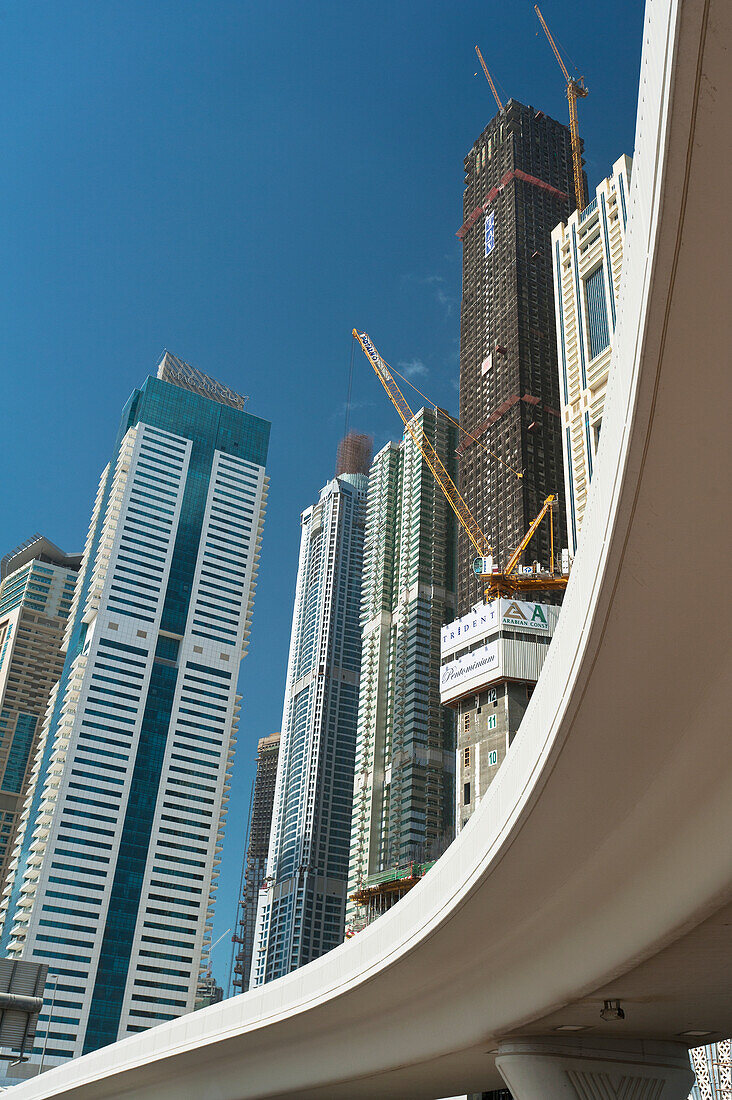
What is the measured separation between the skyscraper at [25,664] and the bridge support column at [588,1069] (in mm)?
166244

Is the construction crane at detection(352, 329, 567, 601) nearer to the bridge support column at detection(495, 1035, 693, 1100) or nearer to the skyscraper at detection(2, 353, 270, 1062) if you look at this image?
the skyscraper at detection(2, 353, 270, 1062)

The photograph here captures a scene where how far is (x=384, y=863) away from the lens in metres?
128

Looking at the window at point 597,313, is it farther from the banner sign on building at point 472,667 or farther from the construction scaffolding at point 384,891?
the construction scaffolding at point 384,891

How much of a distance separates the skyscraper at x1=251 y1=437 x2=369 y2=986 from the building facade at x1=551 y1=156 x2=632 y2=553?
94378 mm

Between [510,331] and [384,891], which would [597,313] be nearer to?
[510,331]

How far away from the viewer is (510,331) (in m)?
131

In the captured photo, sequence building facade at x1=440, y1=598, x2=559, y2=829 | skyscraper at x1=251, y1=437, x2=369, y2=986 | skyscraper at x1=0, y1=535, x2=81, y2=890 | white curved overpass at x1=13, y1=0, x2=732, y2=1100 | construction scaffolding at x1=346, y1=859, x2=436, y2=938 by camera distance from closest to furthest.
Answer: white curved overpass at x1=13, y1=0, x2=732, y2=1100
building facade at x1=440, y1=598, x2=559, y2=829
construction scaffolding at x1=346, y1=859, x2=436, y2=938
skyscraper at x1=251, y1=437, x2=369, y2=986
skyscraper at x1=0, y1=535, x2=81, y2=890

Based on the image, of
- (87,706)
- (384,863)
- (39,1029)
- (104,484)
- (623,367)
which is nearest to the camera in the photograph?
(623,367)

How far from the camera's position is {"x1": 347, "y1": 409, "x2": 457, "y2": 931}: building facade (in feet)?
426

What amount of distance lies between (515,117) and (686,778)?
157 meters

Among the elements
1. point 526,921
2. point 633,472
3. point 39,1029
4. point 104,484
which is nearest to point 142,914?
point 39,1029

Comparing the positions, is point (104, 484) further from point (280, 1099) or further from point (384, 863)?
point (280, 1099)

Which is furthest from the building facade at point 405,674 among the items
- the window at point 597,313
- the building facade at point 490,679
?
the window at point 597,313

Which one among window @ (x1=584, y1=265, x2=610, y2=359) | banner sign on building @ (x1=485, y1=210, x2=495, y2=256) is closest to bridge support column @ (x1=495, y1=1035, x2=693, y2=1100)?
window @ (x1=584, y1=265, x2=610, y2=359)
